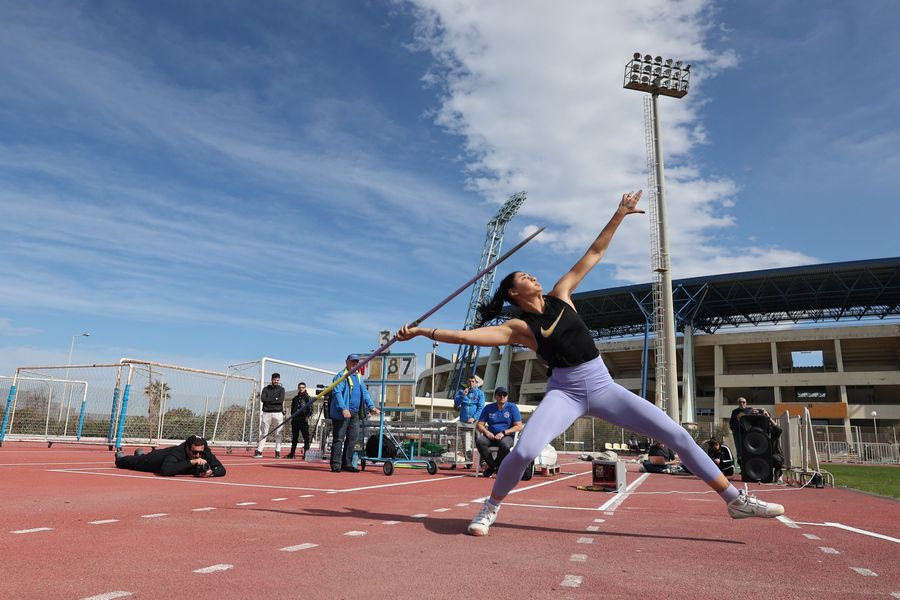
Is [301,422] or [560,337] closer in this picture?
[560,337]

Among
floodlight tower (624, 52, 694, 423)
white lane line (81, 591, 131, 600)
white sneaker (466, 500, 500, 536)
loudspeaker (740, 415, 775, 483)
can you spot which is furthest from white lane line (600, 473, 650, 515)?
floodlight tower (624, 52, 694, 423)

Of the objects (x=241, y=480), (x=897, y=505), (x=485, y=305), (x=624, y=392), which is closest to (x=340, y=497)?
(x=241, y=480)

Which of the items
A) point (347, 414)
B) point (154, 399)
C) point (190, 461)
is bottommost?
point (190, 461)

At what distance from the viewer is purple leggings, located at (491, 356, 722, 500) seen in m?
4.66

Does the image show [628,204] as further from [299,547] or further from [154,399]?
[154,399]

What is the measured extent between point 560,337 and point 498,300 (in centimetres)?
66

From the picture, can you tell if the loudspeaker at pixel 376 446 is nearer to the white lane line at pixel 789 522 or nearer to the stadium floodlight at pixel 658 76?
the white lane line at pixel 789 522

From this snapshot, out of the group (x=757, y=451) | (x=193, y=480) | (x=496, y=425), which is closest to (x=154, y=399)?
(x=193, y=480)

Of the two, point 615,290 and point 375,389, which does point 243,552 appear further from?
point 615,290

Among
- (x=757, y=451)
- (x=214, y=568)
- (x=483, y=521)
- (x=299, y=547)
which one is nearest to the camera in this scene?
(x=214, y=568)

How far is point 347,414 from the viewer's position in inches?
435

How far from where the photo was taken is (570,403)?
4758mm

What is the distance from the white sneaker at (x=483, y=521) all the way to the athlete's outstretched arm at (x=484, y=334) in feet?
4.11

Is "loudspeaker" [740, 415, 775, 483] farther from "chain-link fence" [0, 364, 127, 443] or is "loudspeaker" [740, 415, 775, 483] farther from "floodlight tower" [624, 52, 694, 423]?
"floodlight tower" [624, 52, 694, 423]
